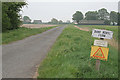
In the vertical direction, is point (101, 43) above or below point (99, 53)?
above

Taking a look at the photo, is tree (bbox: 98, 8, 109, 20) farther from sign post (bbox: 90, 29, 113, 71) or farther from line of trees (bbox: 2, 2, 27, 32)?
sign post (bbox: 90, 29, 113, 71)

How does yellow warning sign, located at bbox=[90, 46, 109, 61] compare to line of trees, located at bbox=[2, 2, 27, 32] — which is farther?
line of trees, located at bbox=[2, 2, 27, 32]

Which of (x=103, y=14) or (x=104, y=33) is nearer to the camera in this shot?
(x=104, y=33)

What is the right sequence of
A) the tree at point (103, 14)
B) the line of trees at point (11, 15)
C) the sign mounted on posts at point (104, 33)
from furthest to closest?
the tree at point (103, 14) → the line of trees at point (11, 15) → the sign mounted on posts at point (104, 33)

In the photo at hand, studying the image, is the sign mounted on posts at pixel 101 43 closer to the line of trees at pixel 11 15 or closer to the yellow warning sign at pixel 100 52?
the yellow warning sign at pixel 100 52

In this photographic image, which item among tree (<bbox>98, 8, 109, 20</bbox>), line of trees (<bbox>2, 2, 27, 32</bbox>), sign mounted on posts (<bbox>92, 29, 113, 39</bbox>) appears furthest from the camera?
tree (<bbox>98, 8, 109, 20</bbox>)

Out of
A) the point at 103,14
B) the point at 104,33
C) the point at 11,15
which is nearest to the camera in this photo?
the point at 104,33

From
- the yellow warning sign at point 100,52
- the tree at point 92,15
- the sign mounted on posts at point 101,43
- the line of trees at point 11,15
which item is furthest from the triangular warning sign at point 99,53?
the tree at point 92,15

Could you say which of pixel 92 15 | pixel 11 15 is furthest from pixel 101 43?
pixel 92 15

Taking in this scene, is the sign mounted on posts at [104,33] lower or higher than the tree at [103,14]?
lower

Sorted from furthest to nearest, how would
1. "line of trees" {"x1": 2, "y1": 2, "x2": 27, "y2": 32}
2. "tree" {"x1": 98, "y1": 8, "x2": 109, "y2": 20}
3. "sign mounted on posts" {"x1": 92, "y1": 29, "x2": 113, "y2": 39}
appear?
"tree" {"x1": 98, "y1": 8, "x2": 109, "y2": 20} → "line of trees" {"x1": 2, "y1": 2, "x2": 27, "y2": 32} → "sign mounted on posts" {"x1": 92, "y1": 29, "x2": 113, "y2": 39}

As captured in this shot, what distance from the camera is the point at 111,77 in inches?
177

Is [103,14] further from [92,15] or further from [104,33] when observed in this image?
[104,33]

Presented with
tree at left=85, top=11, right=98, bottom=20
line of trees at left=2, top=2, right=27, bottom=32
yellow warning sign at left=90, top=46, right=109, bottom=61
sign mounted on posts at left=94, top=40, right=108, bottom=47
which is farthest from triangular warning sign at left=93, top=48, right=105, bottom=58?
tree at left=85, top=11, right=98, bottom=20
